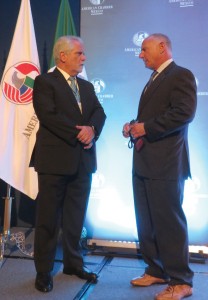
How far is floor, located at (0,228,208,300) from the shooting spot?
79.6 inches

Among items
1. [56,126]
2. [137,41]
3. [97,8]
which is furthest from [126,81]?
[56,126]

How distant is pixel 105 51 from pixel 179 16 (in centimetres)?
66

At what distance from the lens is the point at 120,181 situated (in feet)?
9.61

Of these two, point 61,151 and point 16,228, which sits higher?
point 61,151

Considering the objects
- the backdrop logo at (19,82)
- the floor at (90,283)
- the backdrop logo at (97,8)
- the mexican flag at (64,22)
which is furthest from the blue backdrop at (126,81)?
the backdrop logo at (19,82)

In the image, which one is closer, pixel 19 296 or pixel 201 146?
pixel 19 296

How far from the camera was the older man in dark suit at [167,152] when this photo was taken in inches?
75.2

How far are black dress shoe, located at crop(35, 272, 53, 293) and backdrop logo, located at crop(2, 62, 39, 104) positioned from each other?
1.42 metres

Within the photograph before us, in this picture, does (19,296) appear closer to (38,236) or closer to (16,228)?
(38,236)

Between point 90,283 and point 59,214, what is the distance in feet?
1.61

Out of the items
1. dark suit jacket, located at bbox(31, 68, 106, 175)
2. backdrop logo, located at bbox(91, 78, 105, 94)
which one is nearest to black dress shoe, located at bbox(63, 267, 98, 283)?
dark suit jacket, located at bbox(31, 68, 106, 175)

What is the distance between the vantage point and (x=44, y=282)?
2.08m

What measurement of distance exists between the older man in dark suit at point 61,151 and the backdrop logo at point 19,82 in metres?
0.73

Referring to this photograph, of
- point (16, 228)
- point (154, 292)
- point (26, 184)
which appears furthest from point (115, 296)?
point (16, 228)
